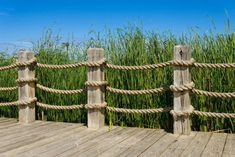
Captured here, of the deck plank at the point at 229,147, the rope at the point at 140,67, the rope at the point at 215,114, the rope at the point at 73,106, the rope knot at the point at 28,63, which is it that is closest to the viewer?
the deck plank at the point at 229,147

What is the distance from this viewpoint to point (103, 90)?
5371 millimetres

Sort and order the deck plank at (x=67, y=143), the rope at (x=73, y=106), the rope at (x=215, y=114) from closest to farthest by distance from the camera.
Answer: the deck plank at (x=67, y=143)
the rope at (x=215, y=114)
the rope at (x=73, y=106)

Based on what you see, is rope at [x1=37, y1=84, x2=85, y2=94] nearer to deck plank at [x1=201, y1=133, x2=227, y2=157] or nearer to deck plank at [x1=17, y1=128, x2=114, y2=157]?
deck plank at [x1=17, y1=128, x2=114, y2=157]

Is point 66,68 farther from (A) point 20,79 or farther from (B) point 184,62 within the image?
(B) point 184,62

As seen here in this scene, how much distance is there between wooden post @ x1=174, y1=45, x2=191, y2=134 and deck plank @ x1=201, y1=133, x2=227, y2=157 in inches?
14.0

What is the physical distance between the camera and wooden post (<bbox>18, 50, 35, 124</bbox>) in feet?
19.1

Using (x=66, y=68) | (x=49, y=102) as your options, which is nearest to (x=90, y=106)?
(x=66, y=68)

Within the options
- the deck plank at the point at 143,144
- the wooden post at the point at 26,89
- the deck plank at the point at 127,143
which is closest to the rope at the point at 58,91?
the wooden post at the point at 26,89

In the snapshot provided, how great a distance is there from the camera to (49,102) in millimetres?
6160

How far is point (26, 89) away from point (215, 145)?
291 centimetres

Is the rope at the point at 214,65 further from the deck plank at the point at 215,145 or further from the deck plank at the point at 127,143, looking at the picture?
the deck plank at the point at 127,143

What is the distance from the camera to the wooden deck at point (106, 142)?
3939 millimetres

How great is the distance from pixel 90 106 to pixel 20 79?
4.09 feet

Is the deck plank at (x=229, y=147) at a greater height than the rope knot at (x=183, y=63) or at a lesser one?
lesser
